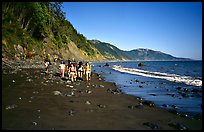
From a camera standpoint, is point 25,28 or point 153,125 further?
point 25,28

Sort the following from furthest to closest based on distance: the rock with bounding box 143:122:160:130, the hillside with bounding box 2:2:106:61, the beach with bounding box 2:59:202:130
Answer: the hillside with bounding box 2:2:106:61 → the rock with bounding box 143:122:160:130 → the beach with bounding box 2:59:202:130

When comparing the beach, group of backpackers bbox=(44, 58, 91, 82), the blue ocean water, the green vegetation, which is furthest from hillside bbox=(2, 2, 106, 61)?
the beach

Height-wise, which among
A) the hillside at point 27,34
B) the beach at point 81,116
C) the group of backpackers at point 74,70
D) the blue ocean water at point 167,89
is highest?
the hillside at point 27,34

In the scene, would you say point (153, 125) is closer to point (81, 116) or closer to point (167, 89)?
point (81, 116)

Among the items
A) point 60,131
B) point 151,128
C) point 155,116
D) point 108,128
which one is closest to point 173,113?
point 155,116

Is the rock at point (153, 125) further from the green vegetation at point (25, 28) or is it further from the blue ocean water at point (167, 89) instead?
the green vegetation at point (25, 28)

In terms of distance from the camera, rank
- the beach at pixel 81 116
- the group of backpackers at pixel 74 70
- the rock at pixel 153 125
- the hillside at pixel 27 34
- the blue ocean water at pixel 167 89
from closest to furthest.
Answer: the beach at pixel 81 116
the rock at pixel 153 125
the blue ocean water at pixel 167 89
the group of backpackers at pixel 74 70
the hillside at pixel 27 34

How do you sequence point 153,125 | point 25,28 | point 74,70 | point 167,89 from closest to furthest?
1. point 153,125
2. point 167,89
3. point 74,70
4. point 25,28

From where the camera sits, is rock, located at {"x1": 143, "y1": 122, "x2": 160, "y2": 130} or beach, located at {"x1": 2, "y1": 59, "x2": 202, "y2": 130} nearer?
beach, located at {"x1": 2, "y1": 59, "x2": 202, "y2": 130}

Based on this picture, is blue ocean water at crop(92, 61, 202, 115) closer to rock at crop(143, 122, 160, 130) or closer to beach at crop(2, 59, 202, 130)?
beach at crop(2, 59, 202, 130)

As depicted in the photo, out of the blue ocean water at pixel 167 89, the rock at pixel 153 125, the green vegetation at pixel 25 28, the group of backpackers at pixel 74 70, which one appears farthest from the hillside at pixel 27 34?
the rock at pixel 153 125

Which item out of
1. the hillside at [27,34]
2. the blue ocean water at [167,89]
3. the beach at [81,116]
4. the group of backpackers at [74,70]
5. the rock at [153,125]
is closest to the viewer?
the beach at [81,116]

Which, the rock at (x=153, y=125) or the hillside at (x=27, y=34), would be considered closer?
the rock at (x=153, y=125)

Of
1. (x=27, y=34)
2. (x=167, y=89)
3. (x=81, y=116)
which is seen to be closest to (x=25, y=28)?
(x=27, y=34)
